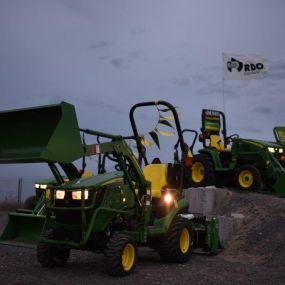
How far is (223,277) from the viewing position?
7.66 metres

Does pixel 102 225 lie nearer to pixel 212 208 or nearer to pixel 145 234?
pixel 145 234

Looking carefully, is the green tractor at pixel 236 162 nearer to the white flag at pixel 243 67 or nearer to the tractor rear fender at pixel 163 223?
the white flag at pixel 243 67

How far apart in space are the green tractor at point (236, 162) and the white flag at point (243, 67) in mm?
3167

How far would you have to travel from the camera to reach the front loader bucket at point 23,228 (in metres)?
8.37

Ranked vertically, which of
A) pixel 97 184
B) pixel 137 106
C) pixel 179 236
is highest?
pixel 137 106

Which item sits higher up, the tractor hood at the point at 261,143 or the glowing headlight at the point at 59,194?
the tractor hood at the point at 261,143

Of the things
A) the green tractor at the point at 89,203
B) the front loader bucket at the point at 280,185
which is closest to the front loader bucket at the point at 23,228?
the green tractor at the point at 89,203

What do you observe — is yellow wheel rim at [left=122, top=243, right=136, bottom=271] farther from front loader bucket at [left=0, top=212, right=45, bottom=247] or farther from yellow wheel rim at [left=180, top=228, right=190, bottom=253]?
front loader bucket at [left=0, top=212, right=45, bottom=247]

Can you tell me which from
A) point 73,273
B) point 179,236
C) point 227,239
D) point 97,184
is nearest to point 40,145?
point 97,184

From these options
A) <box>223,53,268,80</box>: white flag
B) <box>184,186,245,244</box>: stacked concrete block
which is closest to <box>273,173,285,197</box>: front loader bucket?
<box>184,186,245,244</box>: stacked concrete block

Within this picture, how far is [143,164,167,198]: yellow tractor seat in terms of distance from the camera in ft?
29.7

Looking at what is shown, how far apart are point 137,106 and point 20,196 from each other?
15.2 meters

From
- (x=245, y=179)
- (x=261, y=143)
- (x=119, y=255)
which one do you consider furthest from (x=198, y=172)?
(x=119, y=255)

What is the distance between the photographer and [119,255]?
7.25 meters
